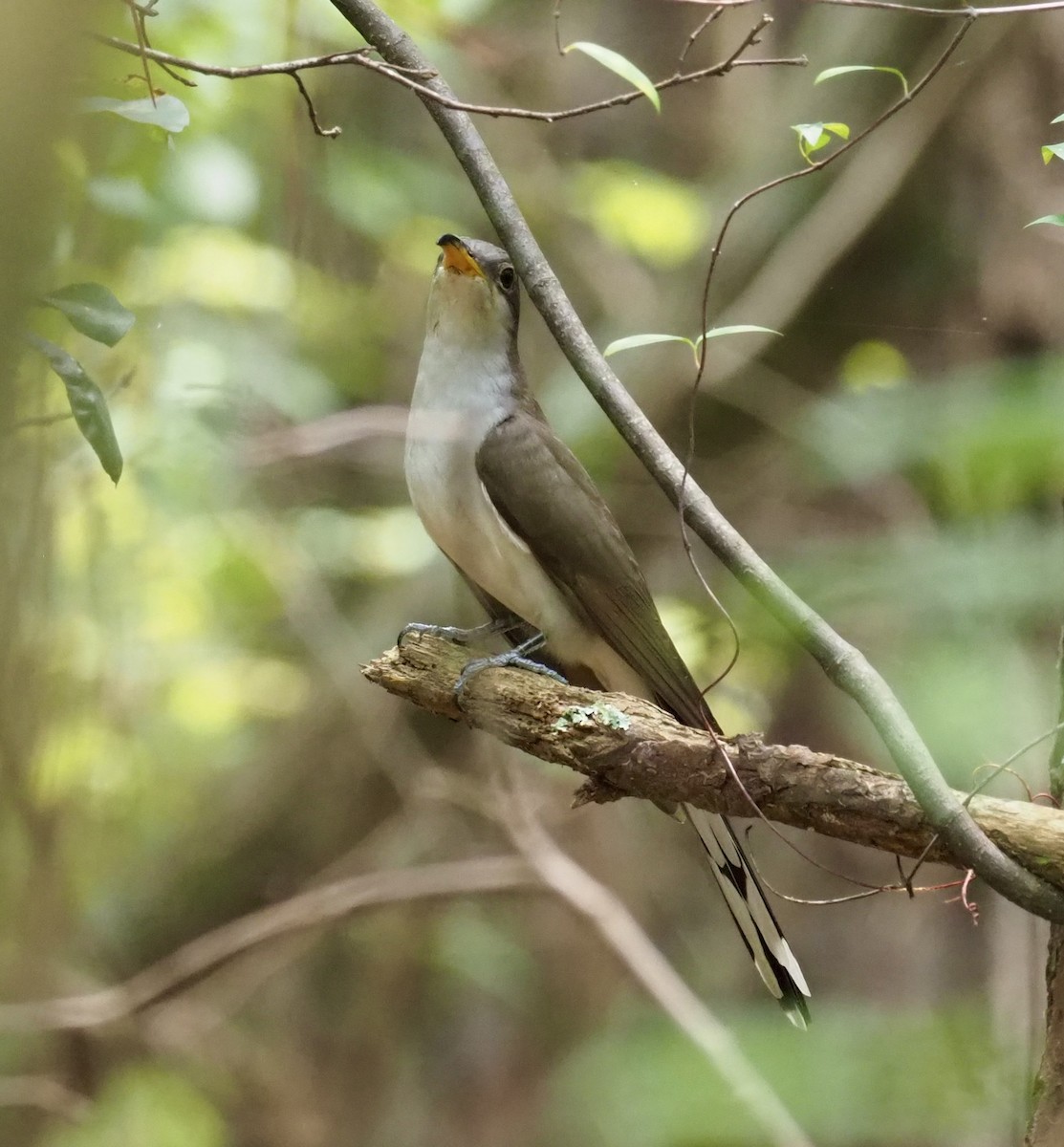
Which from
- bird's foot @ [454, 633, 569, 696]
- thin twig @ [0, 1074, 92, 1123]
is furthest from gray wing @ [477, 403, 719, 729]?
thin twig @ [0, 1074, 92, 1123]

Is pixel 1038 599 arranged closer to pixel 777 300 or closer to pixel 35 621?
pixel 777 300

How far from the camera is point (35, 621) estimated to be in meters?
1.74

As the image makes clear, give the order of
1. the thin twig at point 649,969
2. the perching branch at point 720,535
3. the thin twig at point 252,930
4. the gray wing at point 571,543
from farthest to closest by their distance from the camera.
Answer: the thin twig at point 252,930
the thin twig at point 649,969
the gray wing at point 571,543
the perching branch at point 720,535

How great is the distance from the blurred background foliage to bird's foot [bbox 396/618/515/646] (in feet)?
2.55

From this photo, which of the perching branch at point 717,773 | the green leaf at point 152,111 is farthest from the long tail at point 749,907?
the green leaf at point 152,111

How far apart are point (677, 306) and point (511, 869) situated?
187 cm

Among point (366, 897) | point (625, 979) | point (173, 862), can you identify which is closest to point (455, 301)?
point (366, 897)

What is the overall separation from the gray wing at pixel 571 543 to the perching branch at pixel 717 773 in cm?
38

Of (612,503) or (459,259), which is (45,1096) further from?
(459,259)

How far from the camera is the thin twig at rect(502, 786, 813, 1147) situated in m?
3.68

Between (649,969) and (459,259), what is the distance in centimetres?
241

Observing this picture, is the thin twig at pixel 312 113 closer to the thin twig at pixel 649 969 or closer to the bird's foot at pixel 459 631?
the bird's foot at pixel 459 631

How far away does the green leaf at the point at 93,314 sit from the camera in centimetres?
167

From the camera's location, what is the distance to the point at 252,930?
3.99 m
